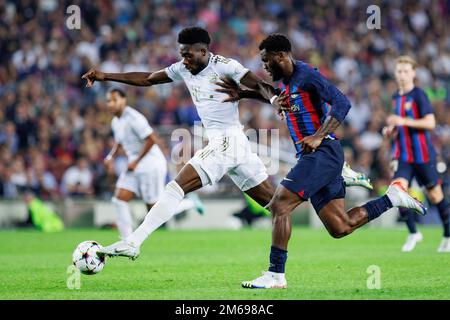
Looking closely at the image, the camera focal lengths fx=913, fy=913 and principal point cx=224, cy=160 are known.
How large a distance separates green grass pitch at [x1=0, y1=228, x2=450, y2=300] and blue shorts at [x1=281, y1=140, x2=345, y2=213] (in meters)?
0.86

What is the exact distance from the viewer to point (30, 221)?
1969 cm

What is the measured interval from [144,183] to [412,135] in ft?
13.8

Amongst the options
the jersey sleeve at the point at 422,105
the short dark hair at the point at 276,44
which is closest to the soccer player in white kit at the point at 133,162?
the jersey sleeve at the point at 422,105

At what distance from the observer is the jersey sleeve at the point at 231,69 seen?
31.2 feet

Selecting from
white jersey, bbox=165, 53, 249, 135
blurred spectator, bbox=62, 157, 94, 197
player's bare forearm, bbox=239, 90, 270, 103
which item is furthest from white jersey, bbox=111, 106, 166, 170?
blurred spectator, bbox=62, 157, 94, 197

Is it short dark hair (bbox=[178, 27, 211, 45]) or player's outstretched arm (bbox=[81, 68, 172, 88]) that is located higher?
short dark hair (bbox=[178, 27, 211, 45])

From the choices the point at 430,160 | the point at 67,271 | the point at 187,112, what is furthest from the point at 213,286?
the point at 187,112

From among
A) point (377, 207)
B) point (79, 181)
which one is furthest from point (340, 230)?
point (79, 181)

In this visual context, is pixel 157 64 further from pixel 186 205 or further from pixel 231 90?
pixel 231 90

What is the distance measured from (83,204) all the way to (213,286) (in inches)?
467

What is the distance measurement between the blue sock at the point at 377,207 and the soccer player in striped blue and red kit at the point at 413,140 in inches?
144

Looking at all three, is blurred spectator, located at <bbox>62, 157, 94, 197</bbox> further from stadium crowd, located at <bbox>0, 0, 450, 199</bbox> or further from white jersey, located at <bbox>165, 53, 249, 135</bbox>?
white jersey, located at <bbox>165, 53, 249, 135</bbox>

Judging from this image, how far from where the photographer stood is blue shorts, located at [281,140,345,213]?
8320 millimetres

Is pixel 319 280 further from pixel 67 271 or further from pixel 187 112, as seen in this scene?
pixel 187 112
